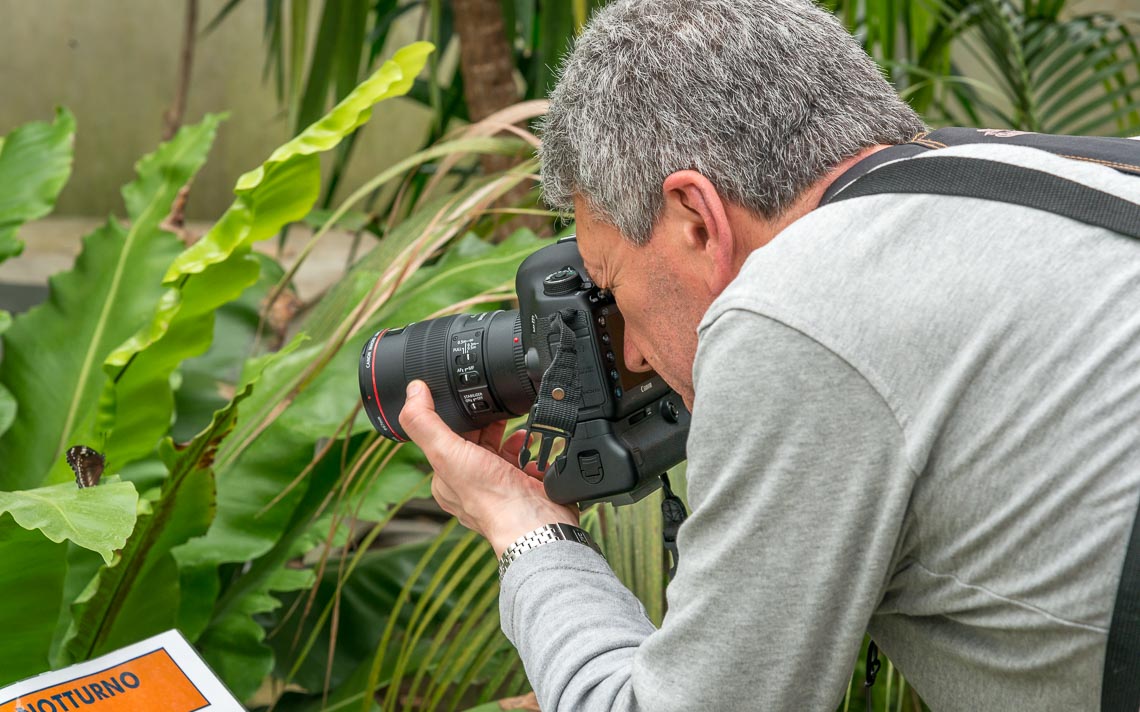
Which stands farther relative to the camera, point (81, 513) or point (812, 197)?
point (81, 513)

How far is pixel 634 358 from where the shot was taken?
0.85 m

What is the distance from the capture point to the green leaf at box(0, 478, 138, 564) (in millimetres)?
860

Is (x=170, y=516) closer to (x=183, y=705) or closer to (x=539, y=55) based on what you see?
(x=183, y=705)

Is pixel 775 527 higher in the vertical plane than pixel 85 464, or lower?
higher

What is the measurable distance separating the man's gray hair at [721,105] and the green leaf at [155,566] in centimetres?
53

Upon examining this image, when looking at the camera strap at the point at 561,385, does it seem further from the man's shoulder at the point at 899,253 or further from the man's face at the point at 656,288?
the man's shoulder at the point at 899,253

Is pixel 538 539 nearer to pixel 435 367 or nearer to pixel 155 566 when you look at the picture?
pixel 435 367

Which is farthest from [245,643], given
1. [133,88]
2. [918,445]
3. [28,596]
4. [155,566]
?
[133,88]

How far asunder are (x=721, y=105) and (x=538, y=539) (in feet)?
1.10

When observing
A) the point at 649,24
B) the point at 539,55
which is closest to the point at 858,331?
the point at 649,24

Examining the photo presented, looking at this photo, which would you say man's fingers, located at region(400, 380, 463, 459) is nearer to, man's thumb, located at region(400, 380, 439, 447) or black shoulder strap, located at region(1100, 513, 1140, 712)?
man's thumb, located at region(400, 380, 439, 447)

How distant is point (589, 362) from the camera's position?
0.85 meters

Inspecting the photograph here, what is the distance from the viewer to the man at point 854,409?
0.56 meters

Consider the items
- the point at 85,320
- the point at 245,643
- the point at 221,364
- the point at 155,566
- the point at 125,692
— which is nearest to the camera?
the point at 125,692
